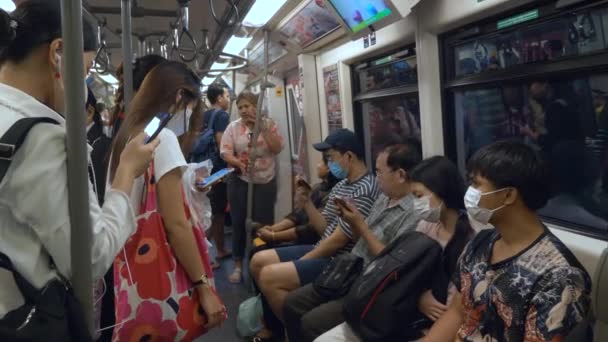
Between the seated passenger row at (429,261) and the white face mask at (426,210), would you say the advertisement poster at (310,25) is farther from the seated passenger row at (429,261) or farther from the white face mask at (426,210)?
the white face mask at (426,210)

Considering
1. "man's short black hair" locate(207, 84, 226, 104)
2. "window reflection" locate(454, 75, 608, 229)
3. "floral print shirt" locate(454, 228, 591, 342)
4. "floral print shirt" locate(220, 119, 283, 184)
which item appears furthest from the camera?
"man's short black hair" locate(207, 84, 226, 104)

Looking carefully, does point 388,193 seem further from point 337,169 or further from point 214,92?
point 214,92

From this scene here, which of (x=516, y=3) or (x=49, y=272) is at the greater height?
(x=516, y=3)

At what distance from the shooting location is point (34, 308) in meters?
0.84

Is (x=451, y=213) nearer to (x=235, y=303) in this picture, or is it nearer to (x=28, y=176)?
(x=28, y=176)

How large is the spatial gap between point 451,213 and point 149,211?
3.86ft

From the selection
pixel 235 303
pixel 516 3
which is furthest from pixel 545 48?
Result: pixel 235 303

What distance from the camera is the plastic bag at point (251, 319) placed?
112 inches

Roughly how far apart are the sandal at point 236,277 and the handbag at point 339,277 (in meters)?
1.76

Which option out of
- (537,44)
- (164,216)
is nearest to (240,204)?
(164,216)

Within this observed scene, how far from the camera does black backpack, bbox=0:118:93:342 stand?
2.63 ft

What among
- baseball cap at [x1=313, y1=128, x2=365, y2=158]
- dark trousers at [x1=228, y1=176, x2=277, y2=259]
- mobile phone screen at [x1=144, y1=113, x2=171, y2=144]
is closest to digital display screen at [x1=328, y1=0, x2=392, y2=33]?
baseball cap at [x1=313, y1=128, x2=365, y2=158]

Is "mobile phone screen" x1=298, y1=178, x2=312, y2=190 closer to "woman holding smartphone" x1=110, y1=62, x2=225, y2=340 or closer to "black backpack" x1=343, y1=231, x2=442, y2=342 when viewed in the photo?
"black backpack" x1=343, y1=231, x2=442, y2=342

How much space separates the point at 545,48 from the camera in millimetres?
1872
